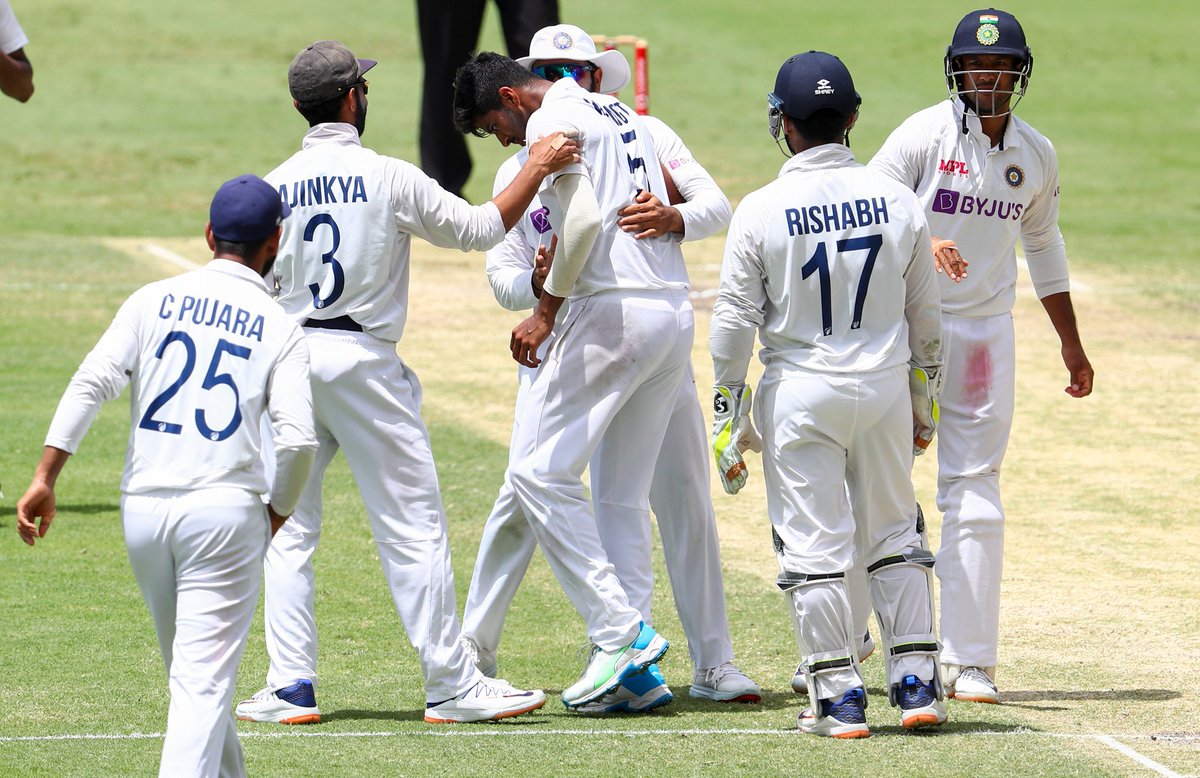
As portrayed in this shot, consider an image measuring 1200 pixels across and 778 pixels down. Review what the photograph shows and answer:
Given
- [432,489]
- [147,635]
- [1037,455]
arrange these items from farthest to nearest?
1. [1037,455]
2. [147,635]
3. [432,489]

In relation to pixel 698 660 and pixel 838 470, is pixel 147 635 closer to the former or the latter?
pixel 698 660

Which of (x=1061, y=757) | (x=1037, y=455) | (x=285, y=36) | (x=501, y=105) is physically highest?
(x=285, y=36)

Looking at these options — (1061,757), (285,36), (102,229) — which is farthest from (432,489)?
(285,36)

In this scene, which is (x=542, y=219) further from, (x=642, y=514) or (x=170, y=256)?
(x=170, y=256)

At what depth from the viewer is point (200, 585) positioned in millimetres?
5117

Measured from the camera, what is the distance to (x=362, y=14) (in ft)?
132

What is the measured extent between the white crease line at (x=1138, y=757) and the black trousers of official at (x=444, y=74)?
18222mm

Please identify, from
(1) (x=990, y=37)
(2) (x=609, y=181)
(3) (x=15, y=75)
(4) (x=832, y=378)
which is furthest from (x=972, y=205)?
(3) (x=15, y=75)

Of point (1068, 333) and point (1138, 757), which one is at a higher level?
point (1068, 333)

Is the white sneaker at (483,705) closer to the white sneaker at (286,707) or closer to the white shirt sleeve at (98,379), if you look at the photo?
the white sneaker at (286,707)

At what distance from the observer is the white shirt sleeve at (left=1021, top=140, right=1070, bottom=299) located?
7293mm

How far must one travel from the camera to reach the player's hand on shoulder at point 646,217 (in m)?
6.68

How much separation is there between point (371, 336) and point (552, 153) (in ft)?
3.03

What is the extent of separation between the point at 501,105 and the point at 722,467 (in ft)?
5.40
